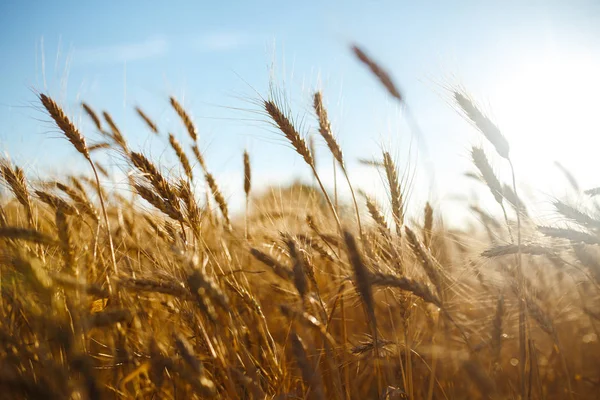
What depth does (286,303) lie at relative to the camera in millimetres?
1762

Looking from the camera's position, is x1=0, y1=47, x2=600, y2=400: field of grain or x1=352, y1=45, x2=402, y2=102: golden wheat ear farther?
x1=352, y1=45, x2=402, y2=102: golden wheat ear

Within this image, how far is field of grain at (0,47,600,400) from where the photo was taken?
1267 millimetres

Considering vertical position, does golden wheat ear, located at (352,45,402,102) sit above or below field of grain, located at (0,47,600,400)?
above

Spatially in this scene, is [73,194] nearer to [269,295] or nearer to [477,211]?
[269,295]

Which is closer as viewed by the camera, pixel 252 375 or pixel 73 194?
pixel 252 375

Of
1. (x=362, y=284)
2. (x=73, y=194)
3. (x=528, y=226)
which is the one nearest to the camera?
(x=362, y=284)

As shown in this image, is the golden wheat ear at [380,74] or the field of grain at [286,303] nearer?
the field of grain at [286,303]

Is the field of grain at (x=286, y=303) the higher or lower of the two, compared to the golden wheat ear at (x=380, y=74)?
lower

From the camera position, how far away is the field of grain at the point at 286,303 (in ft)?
4.16

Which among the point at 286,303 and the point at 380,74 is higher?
the point at 380,74

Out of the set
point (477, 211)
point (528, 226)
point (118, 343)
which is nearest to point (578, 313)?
point (528, 226)

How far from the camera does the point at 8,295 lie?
1.68m

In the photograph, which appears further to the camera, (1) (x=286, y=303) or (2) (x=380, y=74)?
(2) (x=380, y=74)

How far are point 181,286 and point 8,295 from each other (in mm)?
849
